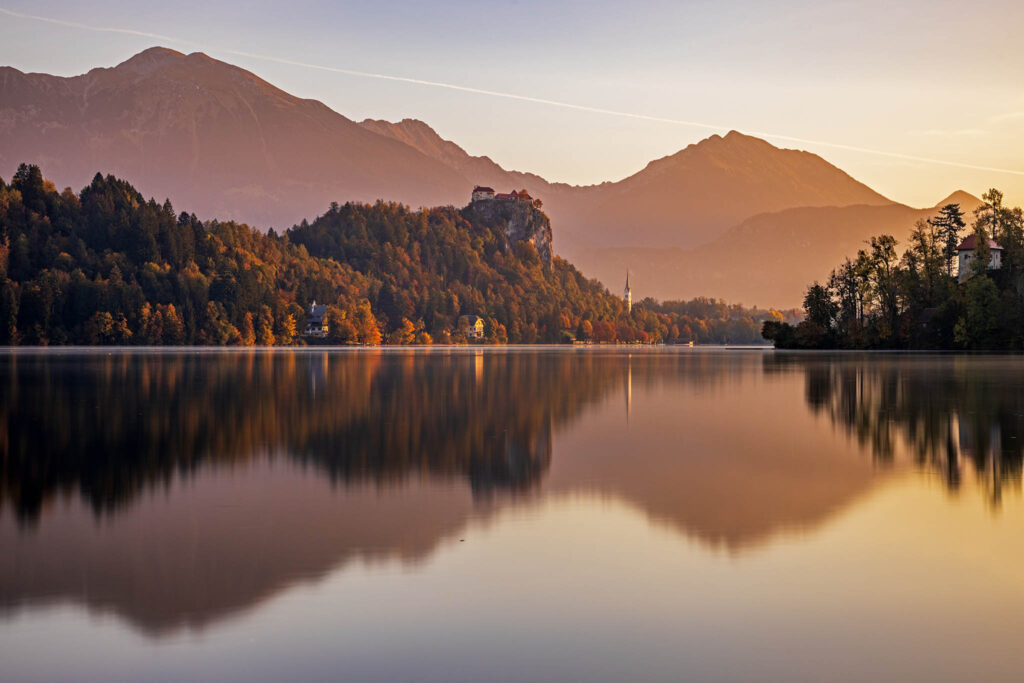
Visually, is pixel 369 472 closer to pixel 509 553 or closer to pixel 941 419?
pixel 509 553

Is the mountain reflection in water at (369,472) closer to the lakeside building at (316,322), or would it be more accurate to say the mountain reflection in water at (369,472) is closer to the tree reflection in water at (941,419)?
the tree reflection in water at (941,419)

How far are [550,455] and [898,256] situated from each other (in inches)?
4258

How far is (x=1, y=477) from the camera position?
16.6 m

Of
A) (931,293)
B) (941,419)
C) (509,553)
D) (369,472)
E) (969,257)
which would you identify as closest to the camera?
(509,553)

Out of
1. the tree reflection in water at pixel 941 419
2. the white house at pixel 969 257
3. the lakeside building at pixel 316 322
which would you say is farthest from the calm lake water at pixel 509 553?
the lakeside building at pixel 316 322

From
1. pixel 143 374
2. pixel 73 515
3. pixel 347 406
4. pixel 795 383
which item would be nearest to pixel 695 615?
pixel 73 515

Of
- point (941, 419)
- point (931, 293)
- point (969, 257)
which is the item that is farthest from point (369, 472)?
point (969, 257)

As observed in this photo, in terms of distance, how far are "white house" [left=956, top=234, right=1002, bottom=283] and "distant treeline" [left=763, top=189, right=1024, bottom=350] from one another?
0.61m

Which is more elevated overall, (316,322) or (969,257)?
(969,257)

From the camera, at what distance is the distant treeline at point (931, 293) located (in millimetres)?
103500

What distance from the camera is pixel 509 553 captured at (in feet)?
36.4

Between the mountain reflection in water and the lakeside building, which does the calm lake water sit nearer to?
the mountain reflection in water

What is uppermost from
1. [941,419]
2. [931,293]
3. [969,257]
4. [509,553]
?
[969,257]

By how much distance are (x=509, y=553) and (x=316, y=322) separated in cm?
18179
